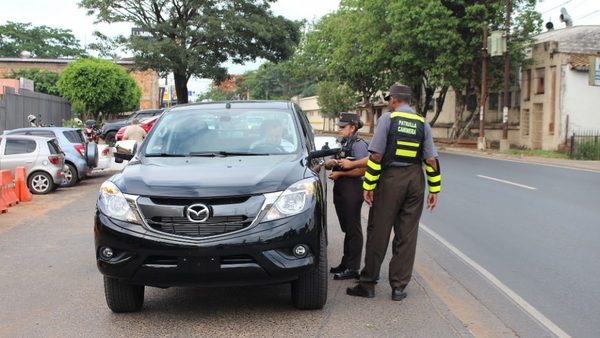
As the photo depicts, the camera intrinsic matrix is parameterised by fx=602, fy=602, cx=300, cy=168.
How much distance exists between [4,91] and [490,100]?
101ft

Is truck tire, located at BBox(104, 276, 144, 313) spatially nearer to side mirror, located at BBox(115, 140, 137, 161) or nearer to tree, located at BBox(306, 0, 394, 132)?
side mirror, located at BBox(115, 140, 137, 161)

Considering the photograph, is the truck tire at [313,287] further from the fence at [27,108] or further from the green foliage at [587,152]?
the green foliage at [587,152]

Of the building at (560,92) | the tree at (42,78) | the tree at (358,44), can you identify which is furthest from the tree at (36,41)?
the building at (560,92)

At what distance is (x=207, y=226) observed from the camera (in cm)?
454

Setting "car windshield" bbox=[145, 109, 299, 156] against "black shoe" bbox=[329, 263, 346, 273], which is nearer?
"car windshield" bbox=[145, 109, 299, 156]

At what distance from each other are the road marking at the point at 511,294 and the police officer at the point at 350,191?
57.0 inches

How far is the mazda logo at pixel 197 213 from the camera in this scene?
178 inches

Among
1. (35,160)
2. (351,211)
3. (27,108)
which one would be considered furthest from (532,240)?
(27,108)

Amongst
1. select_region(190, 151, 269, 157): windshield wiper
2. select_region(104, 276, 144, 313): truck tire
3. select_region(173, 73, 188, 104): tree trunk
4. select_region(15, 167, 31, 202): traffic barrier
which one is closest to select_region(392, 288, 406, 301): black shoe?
select_region(190, 151, 269, 157): windshield wiper

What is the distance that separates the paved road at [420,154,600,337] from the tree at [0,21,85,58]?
232ft

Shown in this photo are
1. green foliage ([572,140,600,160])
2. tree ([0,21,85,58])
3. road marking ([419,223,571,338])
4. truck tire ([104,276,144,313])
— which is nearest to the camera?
road marking ([419,223,571,338])

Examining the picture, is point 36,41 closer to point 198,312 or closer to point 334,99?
point 334,99

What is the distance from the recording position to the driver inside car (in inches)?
225

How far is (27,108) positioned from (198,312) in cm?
2547
